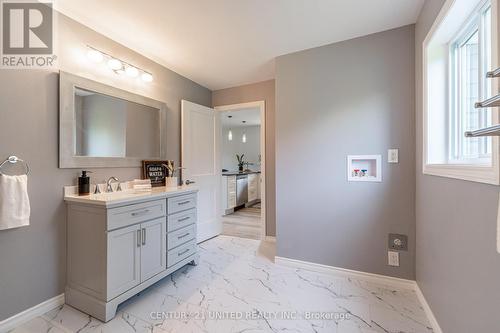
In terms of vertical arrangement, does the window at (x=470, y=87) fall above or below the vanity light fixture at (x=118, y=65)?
below

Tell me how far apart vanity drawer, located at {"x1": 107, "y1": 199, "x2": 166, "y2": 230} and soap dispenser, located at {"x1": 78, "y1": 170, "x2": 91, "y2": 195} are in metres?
0.45

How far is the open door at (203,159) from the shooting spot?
9.98ft

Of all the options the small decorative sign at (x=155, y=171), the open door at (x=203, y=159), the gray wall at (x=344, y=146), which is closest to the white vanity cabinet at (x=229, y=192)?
the open door at (x=203, y=159)

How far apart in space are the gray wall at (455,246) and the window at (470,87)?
0.23m

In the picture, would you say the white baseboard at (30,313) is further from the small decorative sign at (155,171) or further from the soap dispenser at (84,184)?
the small decorative sign at (155,171)

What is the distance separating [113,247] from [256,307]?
45.9 inches

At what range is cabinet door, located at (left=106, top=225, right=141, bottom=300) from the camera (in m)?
1.62

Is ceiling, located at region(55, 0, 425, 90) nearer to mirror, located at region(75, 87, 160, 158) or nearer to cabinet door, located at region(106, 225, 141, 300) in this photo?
mirror, located at region(75, 87, 160, 158)

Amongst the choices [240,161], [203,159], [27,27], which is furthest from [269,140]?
[240,161]

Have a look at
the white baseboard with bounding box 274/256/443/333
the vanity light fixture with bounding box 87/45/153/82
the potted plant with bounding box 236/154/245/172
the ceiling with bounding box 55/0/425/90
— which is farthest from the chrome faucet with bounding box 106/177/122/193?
the potted plant with bounding box 236/154/245/172

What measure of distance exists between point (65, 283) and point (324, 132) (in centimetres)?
262

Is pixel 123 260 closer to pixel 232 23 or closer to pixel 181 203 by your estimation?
pixel 181 203

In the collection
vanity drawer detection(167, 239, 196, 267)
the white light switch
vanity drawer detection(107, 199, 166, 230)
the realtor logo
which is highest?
the realtor logo

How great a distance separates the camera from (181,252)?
2.28 metres
